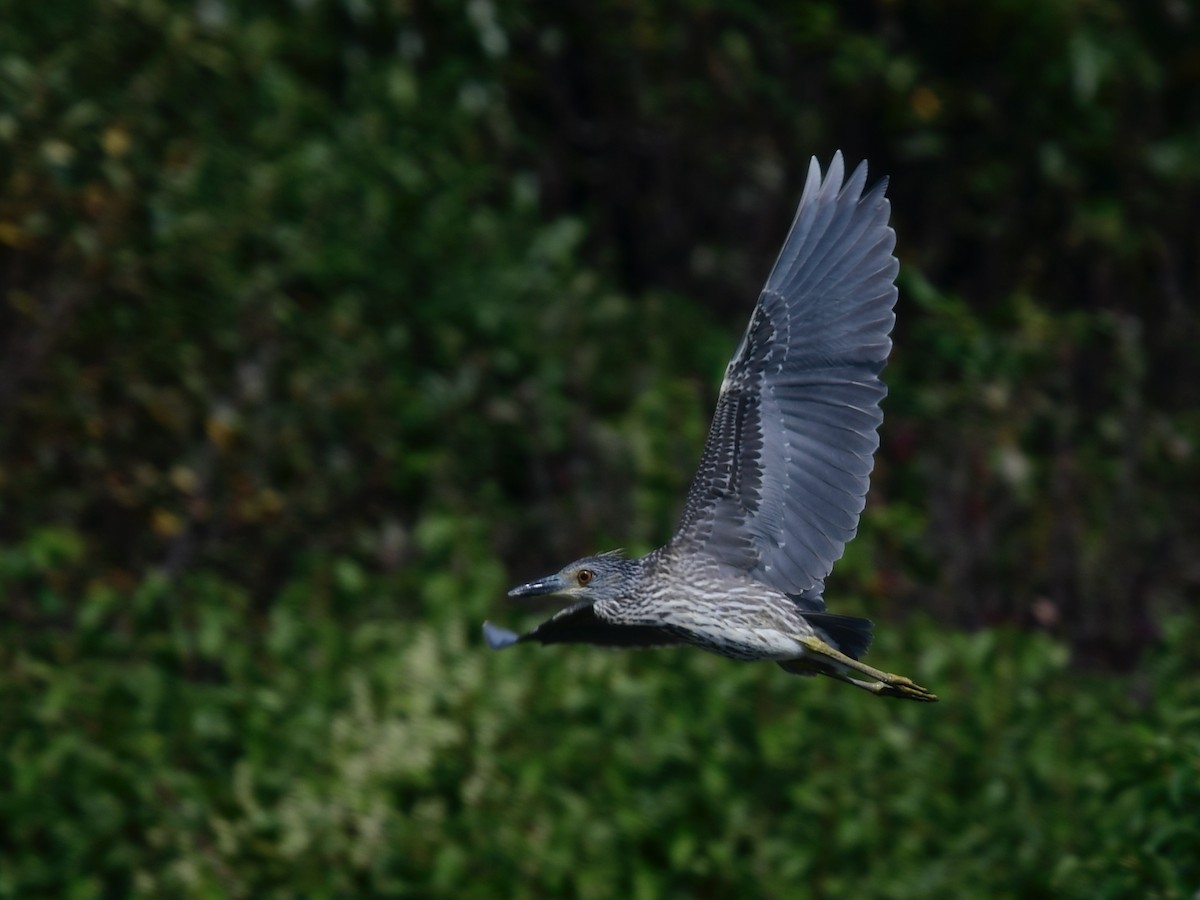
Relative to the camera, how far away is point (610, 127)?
33.8ft

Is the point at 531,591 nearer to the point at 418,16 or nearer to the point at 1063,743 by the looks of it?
the point at 1063,743

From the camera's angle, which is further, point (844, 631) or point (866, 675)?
point (844, 631)

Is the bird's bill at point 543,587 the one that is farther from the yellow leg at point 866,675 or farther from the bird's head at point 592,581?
the yellow leg at point 866,675

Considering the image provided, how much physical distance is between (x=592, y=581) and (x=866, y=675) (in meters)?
0.85

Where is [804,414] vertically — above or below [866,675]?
above

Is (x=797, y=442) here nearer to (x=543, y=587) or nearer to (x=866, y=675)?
(x=866, y=675)

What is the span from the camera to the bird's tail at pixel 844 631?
16.8 ft

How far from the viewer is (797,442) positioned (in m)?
5.22

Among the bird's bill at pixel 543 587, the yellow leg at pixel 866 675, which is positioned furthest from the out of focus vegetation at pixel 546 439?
the bird's bill at pixel 543 587

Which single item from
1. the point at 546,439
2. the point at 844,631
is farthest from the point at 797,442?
the point at 546,439

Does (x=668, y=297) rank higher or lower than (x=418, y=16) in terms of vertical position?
lower

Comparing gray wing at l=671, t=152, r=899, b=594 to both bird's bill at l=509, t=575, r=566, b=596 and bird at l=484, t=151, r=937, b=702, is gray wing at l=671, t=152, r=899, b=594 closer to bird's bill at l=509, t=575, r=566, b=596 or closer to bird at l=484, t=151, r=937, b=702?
bird at l=484, t=151, r=937, b=702

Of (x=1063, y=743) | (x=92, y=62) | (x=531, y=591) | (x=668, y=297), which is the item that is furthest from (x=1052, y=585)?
(x=92, y=62)

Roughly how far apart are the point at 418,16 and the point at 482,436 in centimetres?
207
